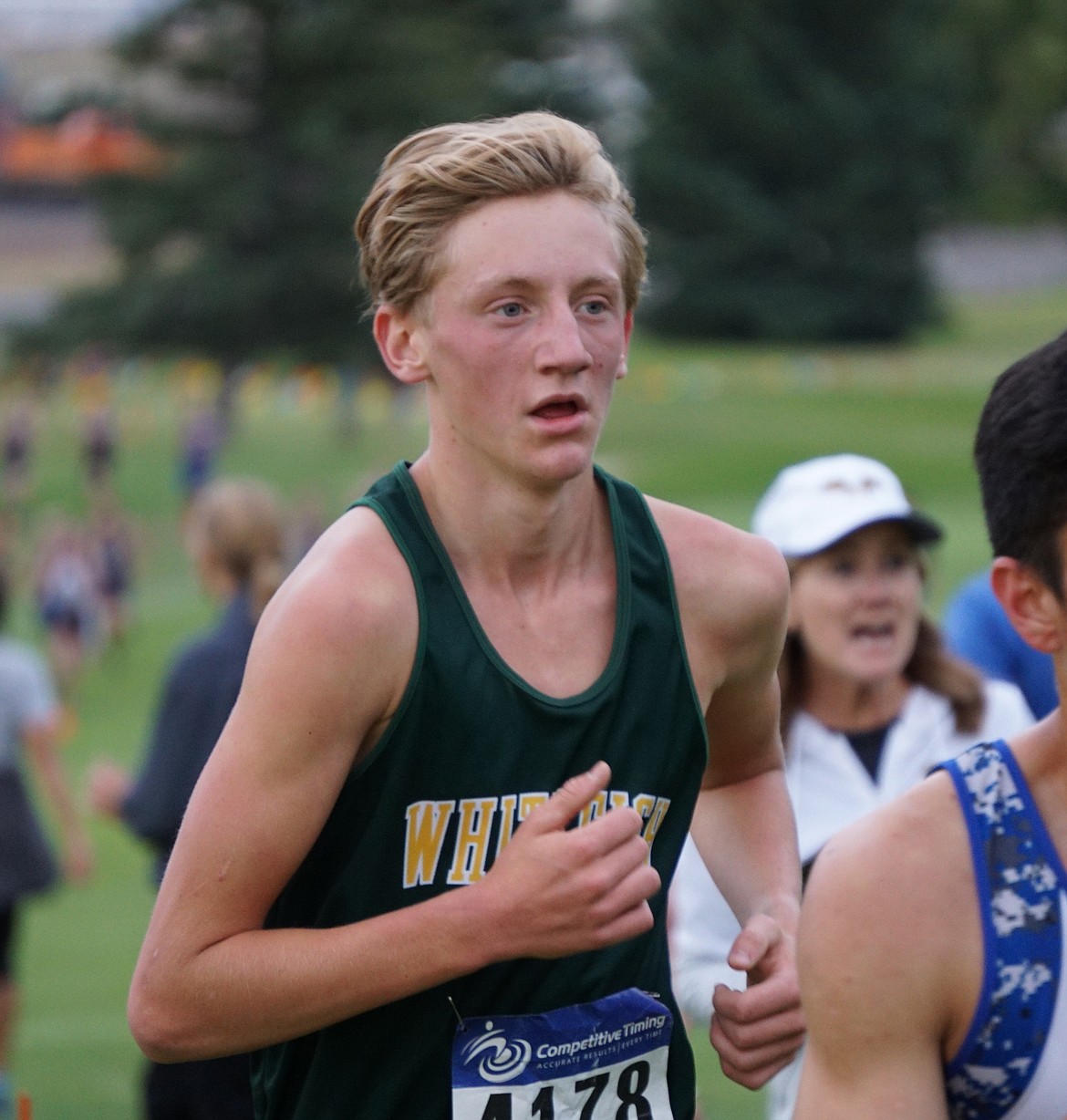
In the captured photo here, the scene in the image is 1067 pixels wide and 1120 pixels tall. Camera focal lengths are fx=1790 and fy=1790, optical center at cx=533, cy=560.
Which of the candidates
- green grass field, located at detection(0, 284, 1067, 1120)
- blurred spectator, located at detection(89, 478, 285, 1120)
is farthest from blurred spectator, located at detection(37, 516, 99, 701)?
blurred spectator, located at detection(89, 478, 285, 1120)

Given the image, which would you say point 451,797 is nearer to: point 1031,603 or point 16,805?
point 1031,603

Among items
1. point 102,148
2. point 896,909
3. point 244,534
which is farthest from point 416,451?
point 896,909

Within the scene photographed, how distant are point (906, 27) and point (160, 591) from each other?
3249 cm

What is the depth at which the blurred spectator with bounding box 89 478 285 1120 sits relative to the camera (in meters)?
4.63

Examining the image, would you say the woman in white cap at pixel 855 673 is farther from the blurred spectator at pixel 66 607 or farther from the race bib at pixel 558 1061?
the blurred spectator at pixel 66 607

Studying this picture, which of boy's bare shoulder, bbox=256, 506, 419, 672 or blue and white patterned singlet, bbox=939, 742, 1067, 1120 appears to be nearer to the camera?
blue and white patterned singlet, bbox=939, 742, 1067, 1120

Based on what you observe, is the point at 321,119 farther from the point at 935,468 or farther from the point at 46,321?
the point at 935,468

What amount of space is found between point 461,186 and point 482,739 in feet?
2.29

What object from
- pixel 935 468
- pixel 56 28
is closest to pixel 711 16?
pixel 935 468

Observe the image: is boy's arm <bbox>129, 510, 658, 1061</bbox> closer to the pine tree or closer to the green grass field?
the green grass field

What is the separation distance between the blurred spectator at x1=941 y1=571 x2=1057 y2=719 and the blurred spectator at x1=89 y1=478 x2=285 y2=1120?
192 cm

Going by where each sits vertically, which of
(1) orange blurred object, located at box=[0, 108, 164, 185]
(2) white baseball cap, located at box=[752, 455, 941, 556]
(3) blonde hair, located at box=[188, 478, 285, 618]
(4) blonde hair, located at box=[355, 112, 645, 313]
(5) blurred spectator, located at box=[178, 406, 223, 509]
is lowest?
(4) blonde hair, located at box=[355, 112, 645, 313]

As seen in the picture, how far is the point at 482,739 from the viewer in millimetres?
2207

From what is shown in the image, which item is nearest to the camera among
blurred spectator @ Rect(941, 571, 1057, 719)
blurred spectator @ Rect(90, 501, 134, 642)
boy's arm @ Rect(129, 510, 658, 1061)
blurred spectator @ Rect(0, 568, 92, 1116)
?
boy's arm @ Rect(129, 510, 658, 1061)
